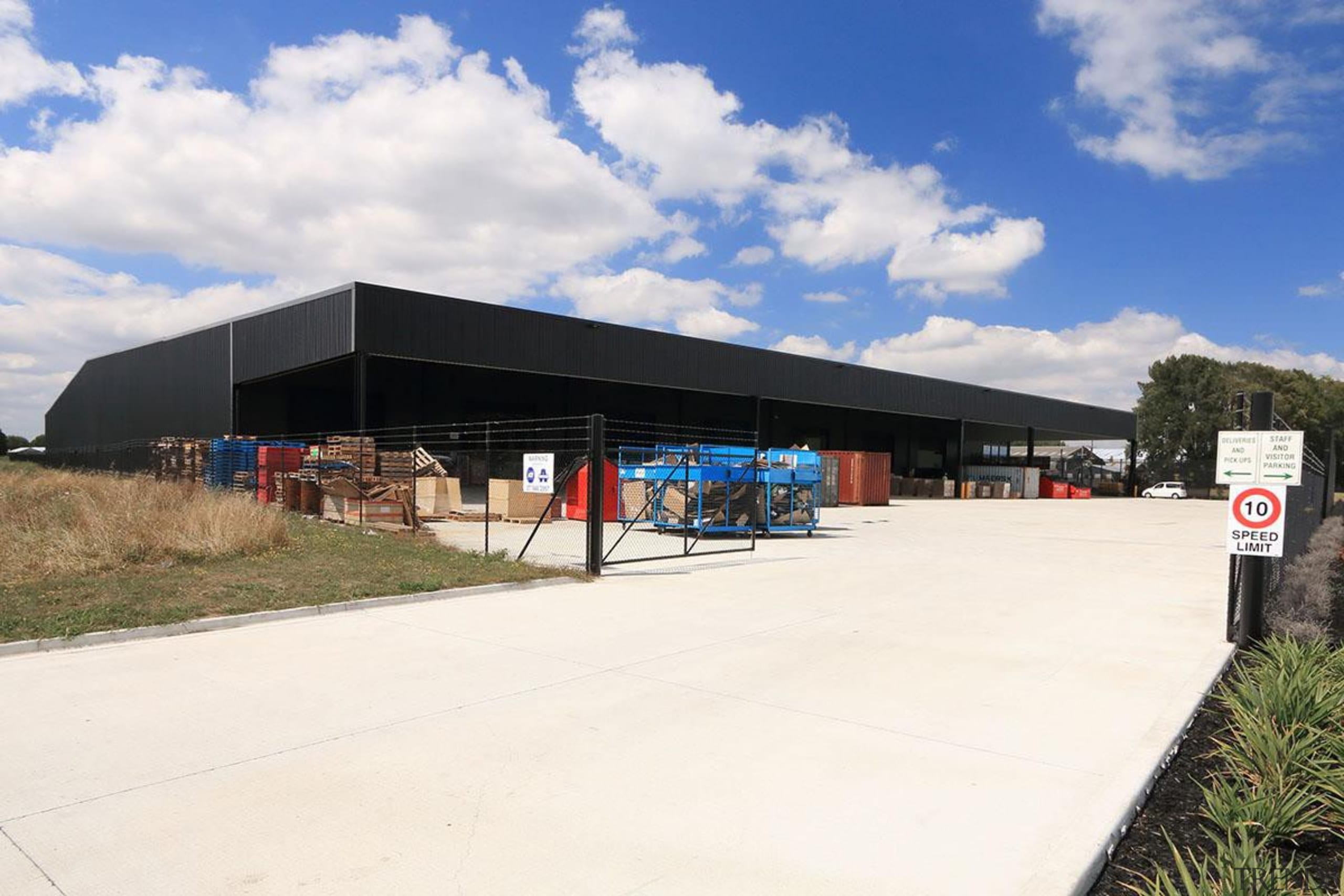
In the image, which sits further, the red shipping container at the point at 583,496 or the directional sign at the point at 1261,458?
the red shipping container at the point at 583,496

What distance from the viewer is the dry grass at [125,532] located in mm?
11055

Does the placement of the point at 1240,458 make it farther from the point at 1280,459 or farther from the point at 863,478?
the point at 863,478

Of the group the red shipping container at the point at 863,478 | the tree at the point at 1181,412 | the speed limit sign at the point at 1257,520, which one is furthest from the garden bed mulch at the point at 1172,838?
the tree at the point at 1181,412

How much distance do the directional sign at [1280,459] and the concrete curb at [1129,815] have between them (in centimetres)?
271

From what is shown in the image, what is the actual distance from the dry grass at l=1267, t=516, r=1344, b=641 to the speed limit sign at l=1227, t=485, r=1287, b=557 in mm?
879

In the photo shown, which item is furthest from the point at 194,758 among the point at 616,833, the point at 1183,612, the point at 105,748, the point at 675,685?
the point at 1183,612

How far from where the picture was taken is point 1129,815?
14.7ft

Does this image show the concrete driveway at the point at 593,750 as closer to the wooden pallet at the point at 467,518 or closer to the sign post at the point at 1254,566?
the sign post at the point at 1254,566

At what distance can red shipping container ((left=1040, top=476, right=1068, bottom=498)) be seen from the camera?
6138 cm

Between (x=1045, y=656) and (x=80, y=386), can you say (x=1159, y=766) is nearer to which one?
(x=1045, y=656)

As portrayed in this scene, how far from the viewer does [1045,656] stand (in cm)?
814

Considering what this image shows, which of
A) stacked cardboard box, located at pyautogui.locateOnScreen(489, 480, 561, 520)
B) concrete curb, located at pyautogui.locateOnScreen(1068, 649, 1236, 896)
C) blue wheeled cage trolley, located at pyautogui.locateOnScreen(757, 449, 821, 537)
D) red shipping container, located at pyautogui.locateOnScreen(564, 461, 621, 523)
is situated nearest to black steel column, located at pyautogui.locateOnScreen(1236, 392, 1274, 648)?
concrete curb, located at pyautogui.locateOnScreen(1068, 649, 1236, 896)

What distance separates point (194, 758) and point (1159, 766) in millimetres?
5822

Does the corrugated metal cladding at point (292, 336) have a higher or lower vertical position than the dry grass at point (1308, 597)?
higher
